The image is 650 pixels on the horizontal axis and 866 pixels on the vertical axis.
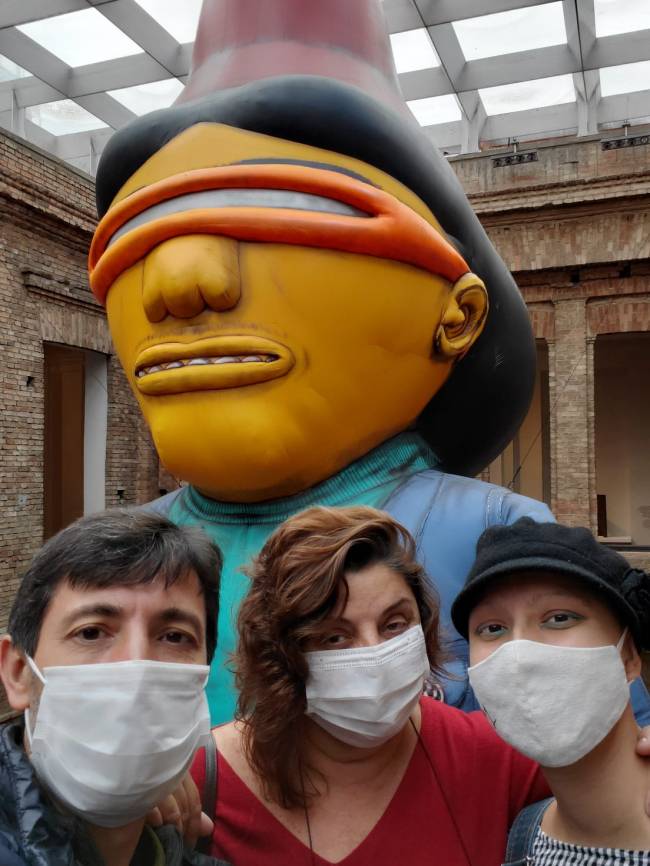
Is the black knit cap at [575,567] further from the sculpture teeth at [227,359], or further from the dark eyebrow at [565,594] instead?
the sculpture teeth at [227,359]

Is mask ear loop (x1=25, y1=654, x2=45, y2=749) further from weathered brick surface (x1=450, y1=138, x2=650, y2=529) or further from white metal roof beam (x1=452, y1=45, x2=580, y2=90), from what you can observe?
white metal roof beam (x1=452, y1=45, x2=580, y2=90)

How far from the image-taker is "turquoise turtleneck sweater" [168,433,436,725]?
2.59 m

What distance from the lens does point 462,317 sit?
281 cm

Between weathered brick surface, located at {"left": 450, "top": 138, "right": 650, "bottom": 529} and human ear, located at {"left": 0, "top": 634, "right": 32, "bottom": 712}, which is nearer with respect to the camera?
human ear, located at {"left": 0, "top": 634, "right": 32, "bottom": 712}

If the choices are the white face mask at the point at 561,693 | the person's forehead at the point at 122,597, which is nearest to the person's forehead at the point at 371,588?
the white face mask at the point at 561,693

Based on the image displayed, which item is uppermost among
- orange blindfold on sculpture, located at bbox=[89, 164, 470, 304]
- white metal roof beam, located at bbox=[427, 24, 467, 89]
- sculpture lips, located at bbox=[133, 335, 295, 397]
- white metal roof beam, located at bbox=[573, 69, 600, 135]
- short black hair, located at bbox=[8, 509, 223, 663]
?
white metal roof beam, located at bbox=[427, 24, 467, 89]

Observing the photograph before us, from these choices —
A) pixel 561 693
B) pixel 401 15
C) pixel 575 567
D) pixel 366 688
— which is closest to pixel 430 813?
pixel 366 688

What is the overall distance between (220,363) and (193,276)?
29 centimetres

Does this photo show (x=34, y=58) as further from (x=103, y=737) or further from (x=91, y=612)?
(x=103, y=737)

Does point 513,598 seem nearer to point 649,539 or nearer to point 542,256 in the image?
point 542,256

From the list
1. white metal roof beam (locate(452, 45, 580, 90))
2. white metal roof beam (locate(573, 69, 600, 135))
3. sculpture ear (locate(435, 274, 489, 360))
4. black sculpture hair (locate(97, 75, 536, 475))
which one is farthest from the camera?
white metal roof beam (locate(573, 69, 600, 135))

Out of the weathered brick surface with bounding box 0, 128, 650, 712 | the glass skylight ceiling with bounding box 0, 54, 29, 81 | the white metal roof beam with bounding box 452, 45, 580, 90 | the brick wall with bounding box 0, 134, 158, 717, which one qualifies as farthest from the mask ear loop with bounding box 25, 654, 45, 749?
the glass skylight ceiling with bounding box 0, 54, 29, 81

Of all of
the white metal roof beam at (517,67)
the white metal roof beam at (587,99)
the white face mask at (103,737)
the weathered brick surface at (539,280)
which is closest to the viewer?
the white face mask at (103,737)

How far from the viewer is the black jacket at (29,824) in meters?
1.10
